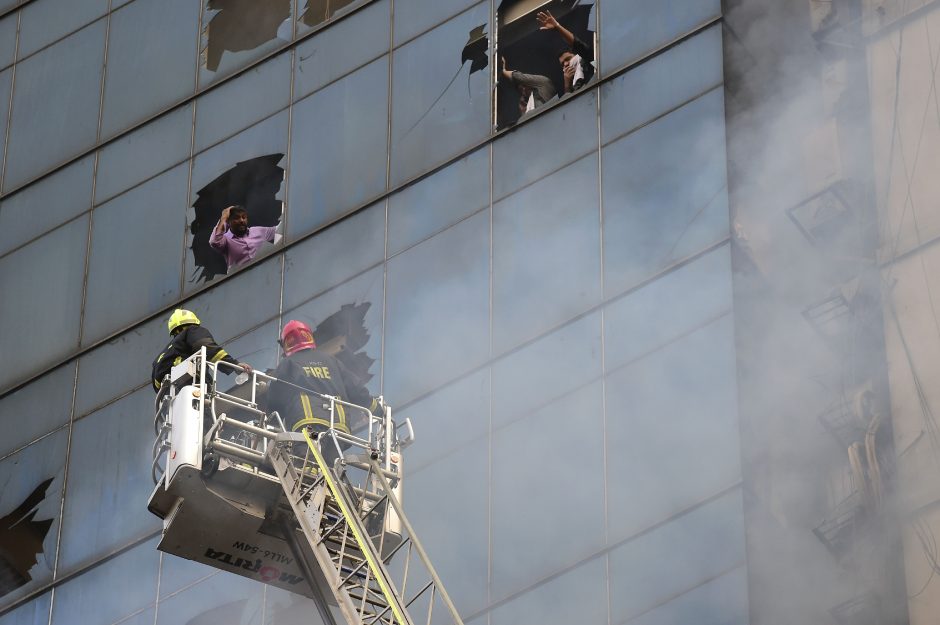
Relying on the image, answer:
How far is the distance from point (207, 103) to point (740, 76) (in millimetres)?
7447

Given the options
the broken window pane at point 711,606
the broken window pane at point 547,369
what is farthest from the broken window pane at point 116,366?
the broken window pane at point 711,606

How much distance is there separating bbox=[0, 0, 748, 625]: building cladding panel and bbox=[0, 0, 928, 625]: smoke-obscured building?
34mm

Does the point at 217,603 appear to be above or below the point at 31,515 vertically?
below

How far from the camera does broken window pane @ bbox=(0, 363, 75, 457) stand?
22500 millimetres

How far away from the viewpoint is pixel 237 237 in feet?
71.1

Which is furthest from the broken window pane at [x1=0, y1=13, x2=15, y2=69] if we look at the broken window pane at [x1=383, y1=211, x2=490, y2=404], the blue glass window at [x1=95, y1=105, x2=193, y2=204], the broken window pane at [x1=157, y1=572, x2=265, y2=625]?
the broken window pane at [x1=157, y1=572, x2=265, y2=625]

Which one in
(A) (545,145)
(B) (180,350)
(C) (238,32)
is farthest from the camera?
(C) (238,32)

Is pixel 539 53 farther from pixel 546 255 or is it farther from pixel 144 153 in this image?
pixel 144 153

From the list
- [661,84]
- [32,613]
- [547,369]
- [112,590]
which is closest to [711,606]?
[547,369]

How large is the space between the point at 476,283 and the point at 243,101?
488 centimetres

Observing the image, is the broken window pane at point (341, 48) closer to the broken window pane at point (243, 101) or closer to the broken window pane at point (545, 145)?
the broken window pane at point (243, 101)

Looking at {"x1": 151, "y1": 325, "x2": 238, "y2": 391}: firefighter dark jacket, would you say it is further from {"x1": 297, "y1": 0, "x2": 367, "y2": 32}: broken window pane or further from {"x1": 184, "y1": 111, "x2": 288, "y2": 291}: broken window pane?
{"x1": 297, "y1": 0, "x2": 367, "y2": 32}: broken window pane

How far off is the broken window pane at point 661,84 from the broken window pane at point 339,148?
3.00 meters

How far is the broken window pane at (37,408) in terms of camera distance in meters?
22.5
